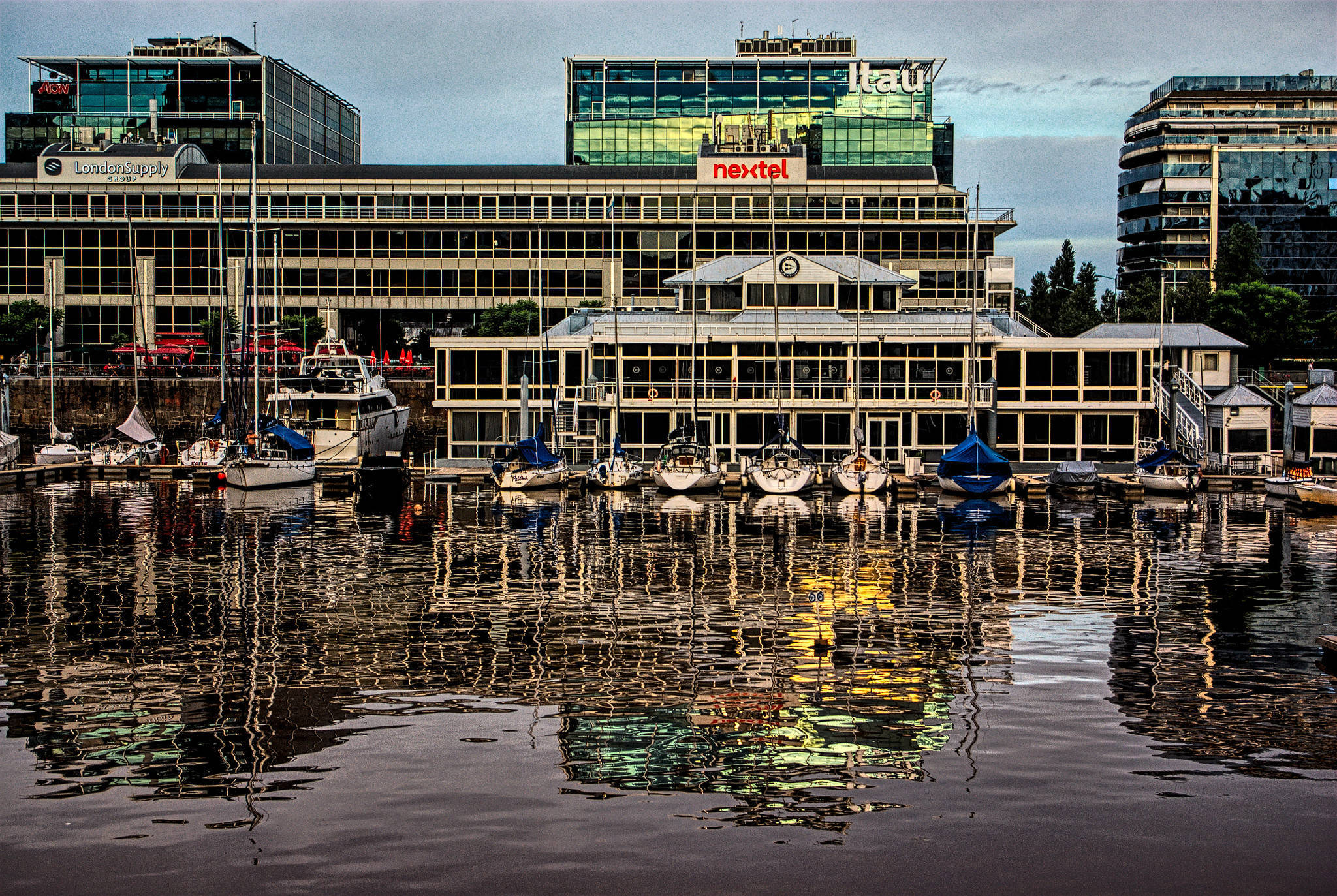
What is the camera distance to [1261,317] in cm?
11656

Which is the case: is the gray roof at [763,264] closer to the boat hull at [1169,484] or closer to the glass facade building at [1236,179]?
the boat hull at [1169,484]

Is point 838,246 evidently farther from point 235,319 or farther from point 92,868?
point 92,868

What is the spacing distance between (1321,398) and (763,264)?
122 ft

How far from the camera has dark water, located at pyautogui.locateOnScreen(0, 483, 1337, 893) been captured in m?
18.4

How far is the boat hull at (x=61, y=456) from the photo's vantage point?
95000 mm

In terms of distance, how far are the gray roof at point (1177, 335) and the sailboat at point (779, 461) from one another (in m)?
22.5

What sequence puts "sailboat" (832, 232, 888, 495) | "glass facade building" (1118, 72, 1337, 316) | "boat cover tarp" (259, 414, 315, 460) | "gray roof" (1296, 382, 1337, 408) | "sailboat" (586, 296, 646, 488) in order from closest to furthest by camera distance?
"sailboat" (832, 232, 888, 495) → "sailboat" (586, 296, 646, 488) → "boat cover tarp" (259, 414, 315, 460) → "gray roof" (1296, 382, 1337, 408) → "glass facade building" (1118, 72, 1337, 316)

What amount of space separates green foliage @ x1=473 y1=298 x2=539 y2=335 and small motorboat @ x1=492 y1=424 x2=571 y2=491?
37711mm

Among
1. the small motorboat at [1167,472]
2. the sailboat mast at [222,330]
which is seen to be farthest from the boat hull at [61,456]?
the small motorboat at [1167,472]

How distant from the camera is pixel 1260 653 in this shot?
31812 millimetres

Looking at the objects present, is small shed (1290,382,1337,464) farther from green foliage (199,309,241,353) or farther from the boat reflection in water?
green foliage (199,309,241,353)

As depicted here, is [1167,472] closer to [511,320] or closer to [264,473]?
[264,473]

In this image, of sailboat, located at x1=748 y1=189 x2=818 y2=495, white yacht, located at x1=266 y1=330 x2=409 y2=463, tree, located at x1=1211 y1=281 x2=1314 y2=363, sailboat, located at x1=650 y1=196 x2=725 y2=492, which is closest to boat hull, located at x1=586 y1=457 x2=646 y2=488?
sailboat, located at x1=650 y1=196 x2=725 y2=492

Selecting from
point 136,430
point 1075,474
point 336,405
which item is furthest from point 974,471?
point 136,430
